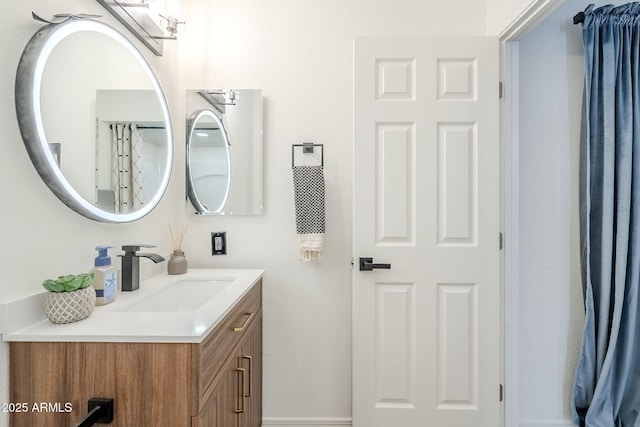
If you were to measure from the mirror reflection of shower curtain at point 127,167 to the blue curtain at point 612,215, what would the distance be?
86.5 inches

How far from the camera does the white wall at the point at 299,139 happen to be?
1710 mm

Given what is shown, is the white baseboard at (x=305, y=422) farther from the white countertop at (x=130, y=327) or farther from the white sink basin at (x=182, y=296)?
the white countertop at (x=130, y=327)

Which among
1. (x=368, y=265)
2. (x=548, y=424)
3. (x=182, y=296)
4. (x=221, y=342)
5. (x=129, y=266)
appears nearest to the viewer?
(x=221, y=342)

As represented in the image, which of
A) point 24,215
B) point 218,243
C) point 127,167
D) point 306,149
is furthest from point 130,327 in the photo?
point 306,149

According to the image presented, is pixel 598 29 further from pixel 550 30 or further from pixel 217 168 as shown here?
pixel 217 168

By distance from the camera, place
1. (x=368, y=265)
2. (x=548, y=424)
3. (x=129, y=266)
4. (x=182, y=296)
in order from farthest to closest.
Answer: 1. (x=548, y=424)
2. (x=368, y=265)
3. (x=182, y=296)
4. (x=129, y=266)

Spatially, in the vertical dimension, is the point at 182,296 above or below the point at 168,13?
below

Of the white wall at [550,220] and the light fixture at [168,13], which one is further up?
the light fixture at [168,13]

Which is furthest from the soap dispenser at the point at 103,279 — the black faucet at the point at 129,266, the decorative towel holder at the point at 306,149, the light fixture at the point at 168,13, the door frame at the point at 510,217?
the door frame at the point at 510,217

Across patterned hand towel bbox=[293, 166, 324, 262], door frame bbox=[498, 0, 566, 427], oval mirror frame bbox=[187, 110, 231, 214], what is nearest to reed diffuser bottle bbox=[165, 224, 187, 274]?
oval mirror frame bbox=[187, 110, 231, 214]

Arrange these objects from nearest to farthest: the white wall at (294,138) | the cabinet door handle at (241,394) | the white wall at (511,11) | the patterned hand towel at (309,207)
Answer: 1. the cabinet door handle at (241,394)
2. the white wall at (511,11)
3. the patterned hand towel at (309,207)
4. the white wall at (294,138)

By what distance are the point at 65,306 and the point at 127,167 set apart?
61 centimetres

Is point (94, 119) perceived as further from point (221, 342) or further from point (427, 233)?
point (427, 233)

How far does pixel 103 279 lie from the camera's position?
3.35ft
